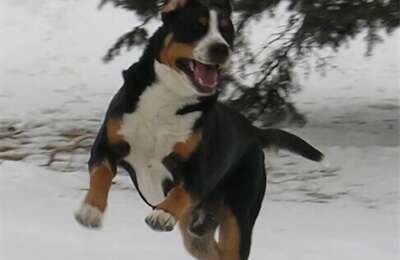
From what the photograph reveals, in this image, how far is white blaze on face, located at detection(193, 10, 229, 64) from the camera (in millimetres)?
3938

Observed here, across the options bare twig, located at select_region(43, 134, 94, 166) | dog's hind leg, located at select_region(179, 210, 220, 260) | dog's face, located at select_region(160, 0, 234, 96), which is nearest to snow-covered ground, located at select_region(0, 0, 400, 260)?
bare twig, located at select_region(43, 134, 94, 166)

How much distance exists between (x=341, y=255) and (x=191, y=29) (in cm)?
308

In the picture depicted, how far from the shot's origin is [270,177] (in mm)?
8719

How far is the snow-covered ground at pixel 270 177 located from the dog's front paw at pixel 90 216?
2345 mm

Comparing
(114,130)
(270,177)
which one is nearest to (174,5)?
(114,130)

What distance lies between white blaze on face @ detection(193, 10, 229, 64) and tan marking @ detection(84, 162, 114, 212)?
0.62 m

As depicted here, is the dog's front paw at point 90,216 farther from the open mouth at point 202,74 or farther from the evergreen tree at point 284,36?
the evergreen tree at point 284,36

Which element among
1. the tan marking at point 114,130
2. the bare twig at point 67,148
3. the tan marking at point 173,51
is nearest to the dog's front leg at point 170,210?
the tan marking at point 114,130

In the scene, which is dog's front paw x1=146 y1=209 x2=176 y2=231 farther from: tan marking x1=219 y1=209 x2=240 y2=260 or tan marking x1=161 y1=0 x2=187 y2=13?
tan marking x1=219 y1=209 x2=240 y2=260

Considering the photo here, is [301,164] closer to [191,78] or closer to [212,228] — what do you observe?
[212,228]

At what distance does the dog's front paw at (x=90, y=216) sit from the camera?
3855 mm

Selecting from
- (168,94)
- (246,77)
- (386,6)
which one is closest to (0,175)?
(246,77)

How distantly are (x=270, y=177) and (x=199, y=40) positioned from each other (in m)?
4.80

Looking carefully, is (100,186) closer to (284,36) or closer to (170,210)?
(170,210)
